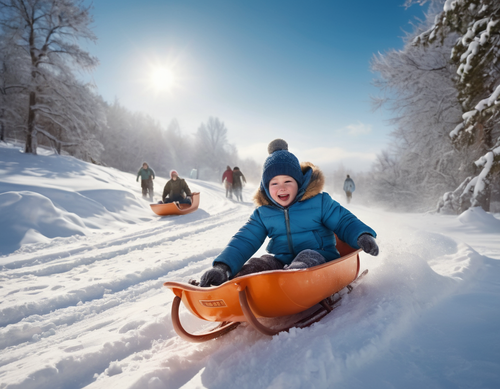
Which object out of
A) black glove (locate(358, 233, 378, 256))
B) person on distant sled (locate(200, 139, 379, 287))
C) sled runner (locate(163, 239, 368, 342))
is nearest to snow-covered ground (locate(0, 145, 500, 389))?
sled runner (locate(163, 239, 368, 342))

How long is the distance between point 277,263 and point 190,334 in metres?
0.80

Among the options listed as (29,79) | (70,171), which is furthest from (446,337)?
(29,79)

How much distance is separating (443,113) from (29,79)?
50.1 feet

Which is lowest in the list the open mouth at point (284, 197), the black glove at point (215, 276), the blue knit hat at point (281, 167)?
the black glove at point (215, 276)

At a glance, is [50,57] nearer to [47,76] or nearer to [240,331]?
[47,76]

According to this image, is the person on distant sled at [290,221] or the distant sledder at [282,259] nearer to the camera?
the distant sledder at [282,259]

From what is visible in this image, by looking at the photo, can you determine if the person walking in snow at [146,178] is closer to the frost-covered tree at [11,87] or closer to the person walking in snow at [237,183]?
the person walking in snow at [237,183]

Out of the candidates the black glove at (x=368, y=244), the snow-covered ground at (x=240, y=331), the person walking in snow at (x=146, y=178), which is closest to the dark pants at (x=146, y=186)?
the person walking in snow at (x=146, y=178)

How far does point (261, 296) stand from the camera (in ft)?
4.48

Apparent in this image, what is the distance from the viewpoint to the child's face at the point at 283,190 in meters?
2.04

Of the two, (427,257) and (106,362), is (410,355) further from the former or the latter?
(427,257)

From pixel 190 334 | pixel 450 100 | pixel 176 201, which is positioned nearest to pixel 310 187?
pixel 190 334

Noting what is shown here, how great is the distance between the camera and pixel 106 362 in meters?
1.57

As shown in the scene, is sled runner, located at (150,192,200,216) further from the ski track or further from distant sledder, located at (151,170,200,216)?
the ski track
